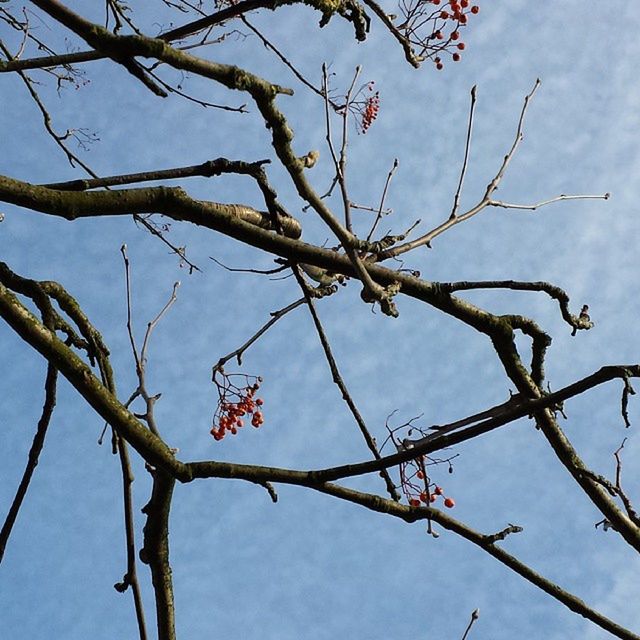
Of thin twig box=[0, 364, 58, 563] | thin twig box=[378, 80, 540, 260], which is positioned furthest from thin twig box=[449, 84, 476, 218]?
thin twig box=[0, 364, 58, 563]

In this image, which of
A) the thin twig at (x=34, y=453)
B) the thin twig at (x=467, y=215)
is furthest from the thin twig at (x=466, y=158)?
the thin twig at (x=34, y=453)

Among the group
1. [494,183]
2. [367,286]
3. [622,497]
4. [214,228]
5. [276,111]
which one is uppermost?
[494,183]

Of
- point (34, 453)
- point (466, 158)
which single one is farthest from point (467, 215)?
point (34, 453)

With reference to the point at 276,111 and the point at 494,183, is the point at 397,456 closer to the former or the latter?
the point at 276,111

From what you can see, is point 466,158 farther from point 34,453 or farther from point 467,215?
point 34,453

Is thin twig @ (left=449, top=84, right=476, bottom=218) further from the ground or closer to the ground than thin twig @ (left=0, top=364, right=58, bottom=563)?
further from the ground

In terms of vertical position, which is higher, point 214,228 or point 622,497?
point 214,228

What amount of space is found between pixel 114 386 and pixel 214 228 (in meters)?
1.06

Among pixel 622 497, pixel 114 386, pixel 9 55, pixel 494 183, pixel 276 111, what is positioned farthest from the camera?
pixel 9 55

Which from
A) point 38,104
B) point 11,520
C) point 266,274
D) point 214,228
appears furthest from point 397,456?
point 38,104

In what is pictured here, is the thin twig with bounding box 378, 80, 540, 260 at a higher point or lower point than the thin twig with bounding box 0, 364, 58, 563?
higher

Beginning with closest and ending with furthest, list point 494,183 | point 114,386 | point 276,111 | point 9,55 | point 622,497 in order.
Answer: point 622,497 → point 276,111 → point 114,386 → point 494,183 → point 9,55

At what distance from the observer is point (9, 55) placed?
5676 mm

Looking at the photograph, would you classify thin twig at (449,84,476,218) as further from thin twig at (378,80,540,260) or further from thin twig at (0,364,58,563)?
thin twig at (0,364,58,563)
